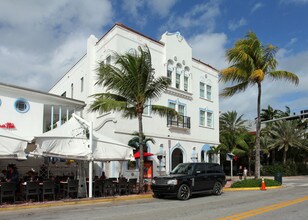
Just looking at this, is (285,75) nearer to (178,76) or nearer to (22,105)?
(178,76)

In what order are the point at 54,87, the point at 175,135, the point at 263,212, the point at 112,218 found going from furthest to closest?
the point at 54,87 < the point at 175,135 < the point at 263,212 < the point at 112,218

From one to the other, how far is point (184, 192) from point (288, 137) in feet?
112

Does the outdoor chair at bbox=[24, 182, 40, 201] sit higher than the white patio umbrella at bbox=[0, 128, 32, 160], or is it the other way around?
the white patio umbrella at bbox=[0, 128, 32, 160]

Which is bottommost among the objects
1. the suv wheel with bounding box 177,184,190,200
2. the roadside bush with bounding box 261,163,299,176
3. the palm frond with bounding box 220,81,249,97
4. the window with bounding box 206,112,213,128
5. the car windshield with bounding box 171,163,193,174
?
the roadside bush with bounding box 261,163,299,176

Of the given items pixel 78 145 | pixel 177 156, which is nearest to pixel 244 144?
pixel 177 156

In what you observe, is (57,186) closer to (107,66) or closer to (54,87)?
(107,66)

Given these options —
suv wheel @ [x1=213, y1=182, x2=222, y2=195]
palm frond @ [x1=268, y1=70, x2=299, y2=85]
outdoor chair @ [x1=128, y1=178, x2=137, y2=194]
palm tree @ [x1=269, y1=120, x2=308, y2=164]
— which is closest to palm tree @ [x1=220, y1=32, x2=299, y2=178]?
palm frond @ [x1=268, y1=70, x2=299, y2=85]

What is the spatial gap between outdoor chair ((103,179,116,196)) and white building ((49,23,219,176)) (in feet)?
24.5

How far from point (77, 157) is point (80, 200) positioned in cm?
188

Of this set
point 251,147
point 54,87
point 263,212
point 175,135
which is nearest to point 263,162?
point 251,147

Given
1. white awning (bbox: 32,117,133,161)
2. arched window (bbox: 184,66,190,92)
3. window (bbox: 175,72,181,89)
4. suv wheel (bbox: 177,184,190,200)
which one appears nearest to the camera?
white awning (bbox: 32,117,133,161)

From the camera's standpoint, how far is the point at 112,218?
1080 cm

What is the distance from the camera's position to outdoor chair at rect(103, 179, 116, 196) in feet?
56.3

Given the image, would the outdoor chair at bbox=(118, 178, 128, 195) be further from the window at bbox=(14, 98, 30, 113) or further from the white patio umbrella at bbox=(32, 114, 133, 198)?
the window at bbox=(14, 98, 30, 113)
